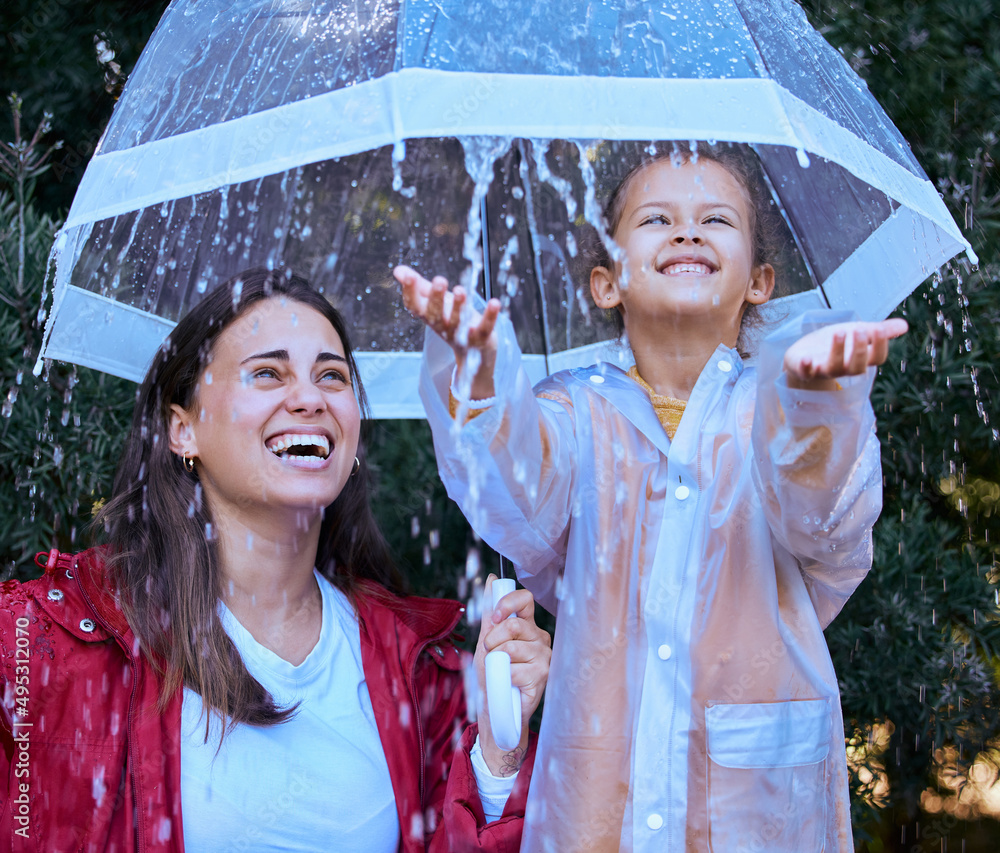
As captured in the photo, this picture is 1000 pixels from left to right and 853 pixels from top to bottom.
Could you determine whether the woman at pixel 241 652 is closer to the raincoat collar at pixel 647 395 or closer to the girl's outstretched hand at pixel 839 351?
the raincoat collar at pixel 647 395

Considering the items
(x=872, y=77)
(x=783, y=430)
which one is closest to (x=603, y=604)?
(x=783, y=430)

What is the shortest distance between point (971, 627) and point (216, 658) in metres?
2.44

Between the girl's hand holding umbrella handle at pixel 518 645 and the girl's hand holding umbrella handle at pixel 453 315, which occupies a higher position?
the girl's hand holding umbrella handle at pixel 453 315

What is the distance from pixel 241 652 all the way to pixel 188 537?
31cm

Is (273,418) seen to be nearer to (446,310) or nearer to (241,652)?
(241,652)

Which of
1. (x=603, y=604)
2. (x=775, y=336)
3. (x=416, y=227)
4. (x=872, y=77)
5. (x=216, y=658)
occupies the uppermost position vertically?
(x=872, y=77)

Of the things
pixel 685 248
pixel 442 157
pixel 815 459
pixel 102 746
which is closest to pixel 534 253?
pixel 442 157

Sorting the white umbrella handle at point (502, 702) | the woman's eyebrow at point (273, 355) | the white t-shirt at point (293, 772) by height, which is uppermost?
the woman's eyebrow at point (273, 355)

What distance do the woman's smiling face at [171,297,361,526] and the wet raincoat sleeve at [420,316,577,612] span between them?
2.01 ft

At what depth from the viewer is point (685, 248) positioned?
1.98 m

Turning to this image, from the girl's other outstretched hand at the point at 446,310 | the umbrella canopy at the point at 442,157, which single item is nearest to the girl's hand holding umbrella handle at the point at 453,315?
the girl's other outstretched hand at the point at 446,310

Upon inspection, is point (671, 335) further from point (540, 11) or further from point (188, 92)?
point (188, 92)

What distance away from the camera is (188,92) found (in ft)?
5.90

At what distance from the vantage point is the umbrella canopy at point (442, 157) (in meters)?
1.52
